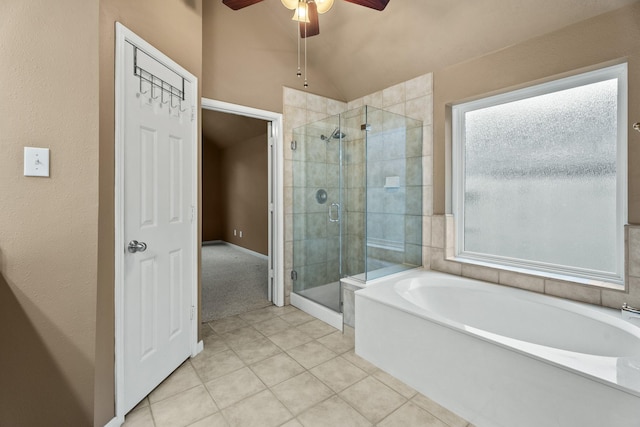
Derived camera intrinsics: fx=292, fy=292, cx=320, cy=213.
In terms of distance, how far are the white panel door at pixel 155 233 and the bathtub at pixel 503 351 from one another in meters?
1.30

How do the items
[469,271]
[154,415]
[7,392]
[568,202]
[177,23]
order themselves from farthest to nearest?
[469,271] < [568,202] < [177,23] < [154,415] < [7,392]

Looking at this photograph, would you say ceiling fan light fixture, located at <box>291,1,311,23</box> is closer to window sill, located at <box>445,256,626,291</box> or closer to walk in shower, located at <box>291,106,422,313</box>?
walk in shower, located at <box>291,106,422,313</box>

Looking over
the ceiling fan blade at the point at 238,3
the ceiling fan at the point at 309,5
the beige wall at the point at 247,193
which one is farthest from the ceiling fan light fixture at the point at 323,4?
the beige wall at the point at 247,193

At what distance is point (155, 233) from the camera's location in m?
1.77

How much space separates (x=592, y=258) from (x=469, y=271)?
795 millimetres

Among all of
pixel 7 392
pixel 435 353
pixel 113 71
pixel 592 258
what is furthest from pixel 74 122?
pixel 592 258

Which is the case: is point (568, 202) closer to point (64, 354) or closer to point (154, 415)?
point (154, 415)

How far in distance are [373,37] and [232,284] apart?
337cm

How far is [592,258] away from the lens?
2.02m

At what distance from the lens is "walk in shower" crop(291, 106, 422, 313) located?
275cm

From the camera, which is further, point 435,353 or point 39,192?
point 435,353

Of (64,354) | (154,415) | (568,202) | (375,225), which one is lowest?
(154,415)

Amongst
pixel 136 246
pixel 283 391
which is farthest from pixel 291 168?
pixel 283 391

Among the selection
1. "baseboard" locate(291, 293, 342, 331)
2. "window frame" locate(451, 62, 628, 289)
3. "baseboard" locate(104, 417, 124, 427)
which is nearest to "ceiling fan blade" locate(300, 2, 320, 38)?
"window frame" locate(451, 62, 628, 289)
